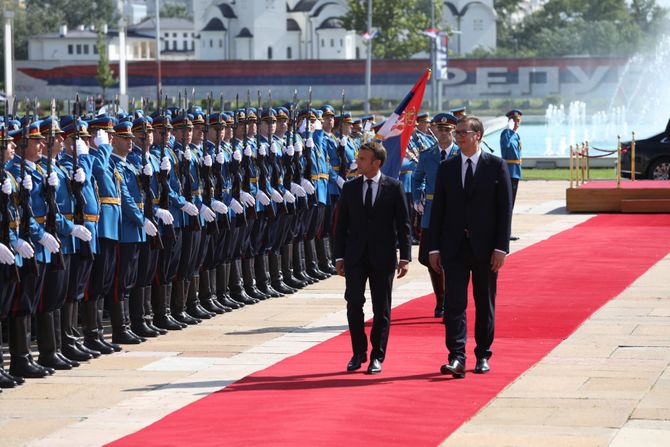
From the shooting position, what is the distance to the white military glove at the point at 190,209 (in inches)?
522

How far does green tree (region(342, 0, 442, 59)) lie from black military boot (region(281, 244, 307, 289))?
7770 centimetres

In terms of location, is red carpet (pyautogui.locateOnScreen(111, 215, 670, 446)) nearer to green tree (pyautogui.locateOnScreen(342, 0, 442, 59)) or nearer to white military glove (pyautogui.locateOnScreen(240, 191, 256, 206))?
white military glove (pyautogui.locateOnScreen(240, 191, 256, 206))

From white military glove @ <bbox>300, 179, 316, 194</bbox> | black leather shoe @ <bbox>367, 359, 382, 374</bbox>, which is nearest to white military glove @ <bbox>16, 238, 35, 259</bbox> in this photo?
black leather shoe @ <bbox>367, 359, 382, 374</bbox>

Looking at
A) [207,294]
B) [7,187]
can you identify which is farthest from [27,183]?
[207,294]

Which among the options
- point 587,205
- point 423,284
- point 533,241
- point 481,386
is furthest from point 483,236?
point 587,205

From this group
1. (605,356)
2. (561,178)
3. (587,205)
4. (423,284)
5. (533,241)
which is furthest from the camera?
(561,178)

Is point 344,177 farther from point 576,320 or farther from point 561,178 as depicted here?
point 561,178

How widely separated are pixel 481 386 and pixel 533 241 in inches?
435

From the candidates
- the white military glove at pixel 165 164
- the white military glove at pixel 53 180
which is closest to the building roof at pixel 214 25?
the white military glove at pixel 165 164

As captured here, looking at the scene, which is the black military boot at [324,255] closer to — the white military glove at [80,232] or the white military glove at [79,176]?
the white military glove at [79,176]

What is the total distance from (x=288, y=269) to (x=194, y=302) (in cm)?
237

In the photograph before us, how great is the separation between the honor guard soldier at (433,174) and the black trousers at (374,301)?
2.09m

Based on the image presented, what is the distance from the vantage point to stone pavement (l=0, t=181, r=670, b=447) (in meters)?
8.66

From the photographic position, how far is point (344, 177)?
17031 mm
